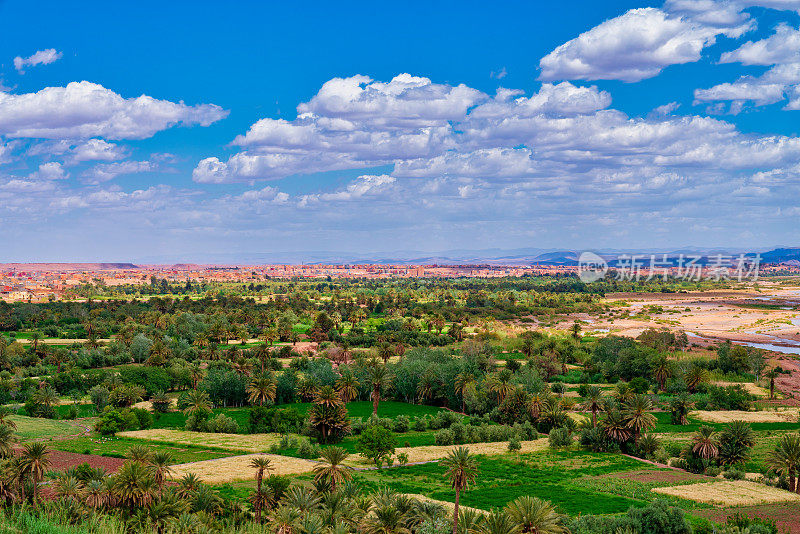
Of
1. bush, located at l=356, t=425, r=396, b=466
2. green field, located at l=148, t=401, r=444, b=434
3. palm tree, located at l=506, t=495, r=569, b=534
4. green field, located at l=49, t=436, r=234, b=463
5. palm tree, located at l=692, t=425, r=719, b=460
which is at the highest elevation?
palm tree, located at l=506, t=495, r=569, b=534

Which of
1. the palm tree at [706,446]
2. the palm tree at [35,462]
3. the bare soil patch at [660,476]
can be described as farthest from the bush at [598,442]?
the palm tree at [35,462]

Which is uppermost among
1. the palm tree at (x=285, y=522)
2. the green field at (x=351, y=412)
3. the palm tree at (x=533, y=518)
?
the palm tree at (x=533, y=518)

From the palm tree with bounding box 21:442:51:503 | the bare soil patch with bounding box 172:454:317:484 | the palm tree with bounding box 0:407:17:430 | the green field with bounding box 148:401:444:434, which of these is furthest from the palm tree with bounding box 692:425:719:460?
the palm tree with bounding box 0:407:17:430

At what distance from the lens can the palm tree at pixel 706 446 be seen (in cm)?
5134

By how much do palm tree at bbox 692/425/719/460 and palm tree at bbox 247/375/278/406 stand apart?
41935mm

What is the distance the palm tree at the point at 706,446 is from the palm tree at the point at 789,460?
622 centimetres

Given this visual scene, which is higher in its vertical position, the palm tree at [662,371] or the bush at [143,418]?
the palm tree at [662,371]

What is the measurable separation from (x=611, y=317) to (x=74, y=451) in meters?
125

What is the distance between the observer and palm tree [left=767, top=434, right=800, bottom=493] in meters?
44.1

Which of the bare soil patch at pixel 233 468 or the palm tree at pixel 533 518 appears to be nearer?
the palm tree at pixel 533 518

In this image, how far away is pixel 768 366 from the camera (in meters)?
93.6

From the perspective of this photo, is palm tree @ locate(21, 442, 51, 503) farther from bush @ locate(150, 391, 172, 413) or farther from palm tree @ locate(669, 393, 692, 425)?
palm tree @ locate(669, 393, 692, 425)

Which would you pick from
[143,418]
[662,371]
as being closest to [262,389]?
[143,418]

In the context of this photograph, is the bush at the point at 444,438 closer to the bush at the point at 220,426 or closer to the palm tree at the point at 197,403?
the bush at the point at 220,426
